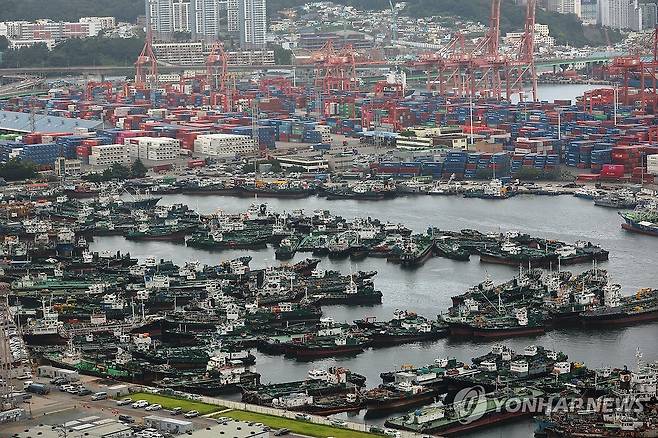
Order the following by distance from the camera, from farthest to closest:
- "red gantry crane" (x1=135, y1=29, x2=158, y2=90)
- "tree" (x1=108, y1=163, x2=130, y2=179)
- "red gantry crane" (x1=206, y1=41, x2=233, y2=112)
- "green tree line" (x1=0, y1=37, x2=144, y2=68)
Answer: "green tree line" (x1=0, y1=37, x2=144, y2=68)
"red gantry crane" (x1=135, y1=29, x2=158, y2=90)
"red gantry crane" (x1=206, y1=41, x2=233, y2=112)
"tree" (x1=108, y1=163, x2=130, y2=179)

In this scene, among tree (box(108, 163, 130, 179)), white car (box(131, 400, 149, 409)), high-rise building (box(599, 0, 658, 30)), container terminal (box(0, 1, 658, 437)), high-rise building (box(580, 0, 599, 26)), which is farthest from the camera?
high-rise building (box(580, 0, 599, 26))

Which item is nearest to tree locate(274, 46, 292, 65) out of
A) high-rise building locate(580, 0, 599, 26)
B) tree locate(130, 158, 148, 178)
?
high-rise building locate(580, 0, 599, 26)

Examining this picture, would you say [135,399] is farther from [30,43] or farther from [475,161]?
[30,43]

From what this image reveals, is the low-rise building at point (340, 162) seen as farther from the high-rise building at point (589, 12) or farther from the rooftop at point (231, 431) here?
the high-rise building at point (589, 12)

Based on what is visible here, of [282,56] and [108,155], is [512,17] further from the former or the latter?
[108,155]

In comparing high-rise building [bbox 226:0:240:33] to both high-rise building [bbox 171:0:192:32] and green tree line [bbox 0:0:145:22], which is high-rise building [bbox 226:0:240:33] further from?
green tree line [bbox 0:0:145:22]

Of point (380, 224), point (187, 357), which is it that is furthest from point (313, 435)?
point (380, 224)

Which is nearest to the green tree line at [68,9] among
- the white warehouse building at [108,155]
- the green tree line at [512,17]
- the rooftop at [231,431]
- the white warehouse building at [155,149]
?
the green tree line at [512,17]
